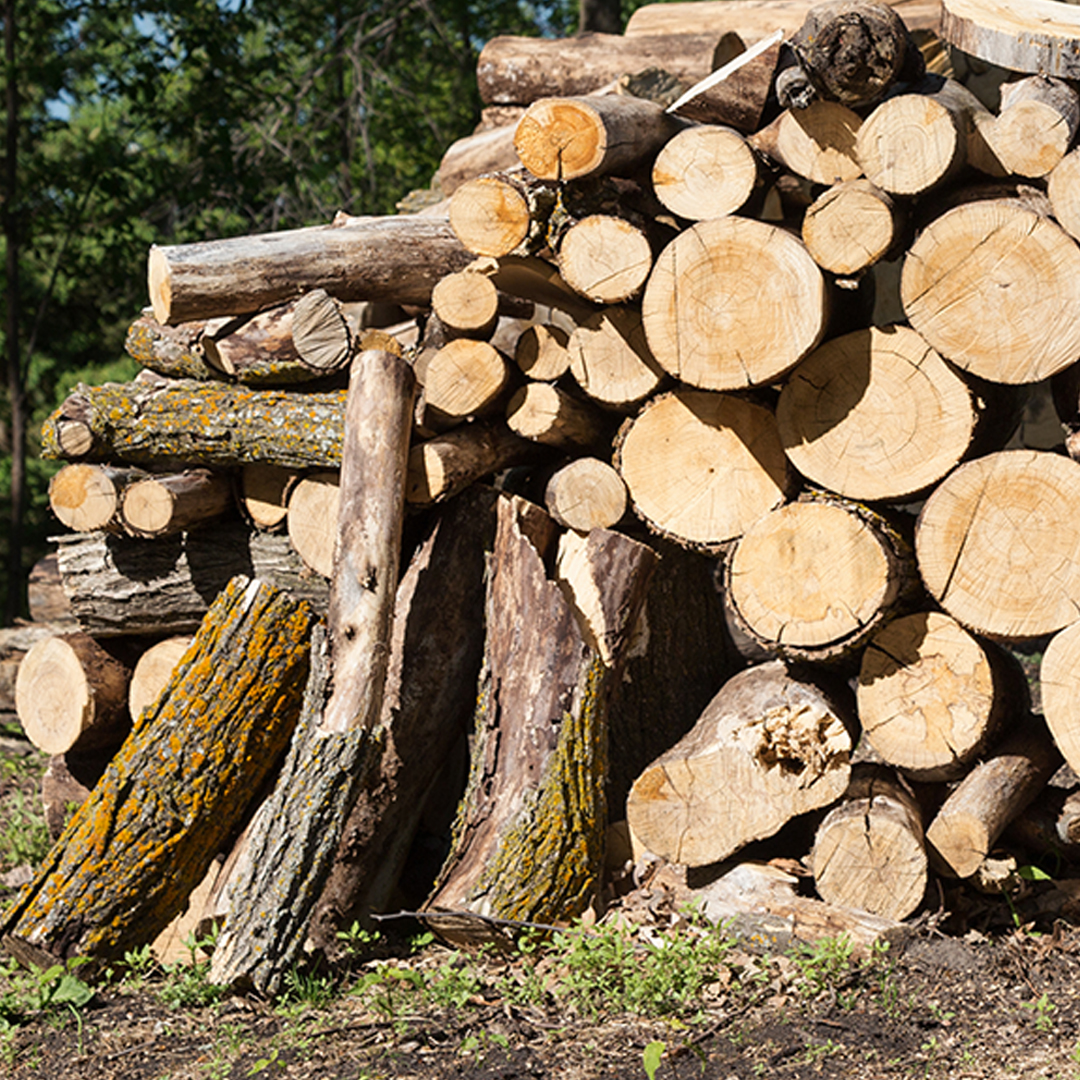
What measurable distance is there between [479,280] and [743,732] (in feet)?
5.59

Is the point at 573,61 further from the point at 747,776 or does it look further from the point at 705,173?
the point at 747,776

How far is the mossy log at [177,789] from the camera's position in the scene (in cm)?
361

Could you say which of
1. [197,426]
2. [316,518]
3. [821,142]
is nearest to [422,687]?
[316,518]

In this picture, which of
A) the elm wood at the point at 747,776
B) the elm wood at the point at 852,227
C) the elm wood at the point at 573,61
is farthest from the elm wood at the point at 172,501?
the elm wood at the point at 573,61

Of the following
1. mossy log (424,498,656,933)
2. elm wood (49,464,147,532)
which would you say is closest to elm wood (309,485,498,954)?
mossy log (424,498,656,933)

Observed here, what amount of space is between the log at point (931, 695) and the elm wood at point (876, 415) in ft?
1.44

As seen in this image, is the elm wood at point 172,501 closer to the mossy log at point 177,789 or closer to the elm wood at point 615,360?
the mossy log at point 177,789

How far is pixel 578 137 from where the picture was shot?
11.5 ft

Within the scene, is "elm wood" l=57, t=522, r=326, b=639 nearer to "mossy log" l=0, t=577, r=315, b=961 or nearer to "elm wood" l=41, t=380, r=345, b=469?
"elm wood" l=41, t=380, r=345, b=469

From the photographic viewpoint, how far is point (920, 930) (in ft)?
11.3

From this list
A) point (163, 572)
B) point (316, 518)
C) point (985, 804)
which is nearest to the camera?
point (985, 804)

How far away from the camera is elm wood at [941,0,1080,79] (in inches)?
133

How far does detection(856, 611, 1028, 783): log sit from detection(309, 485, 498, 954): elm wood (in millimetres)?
1347

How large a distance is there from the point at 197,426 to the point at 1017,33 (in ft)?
9.67
